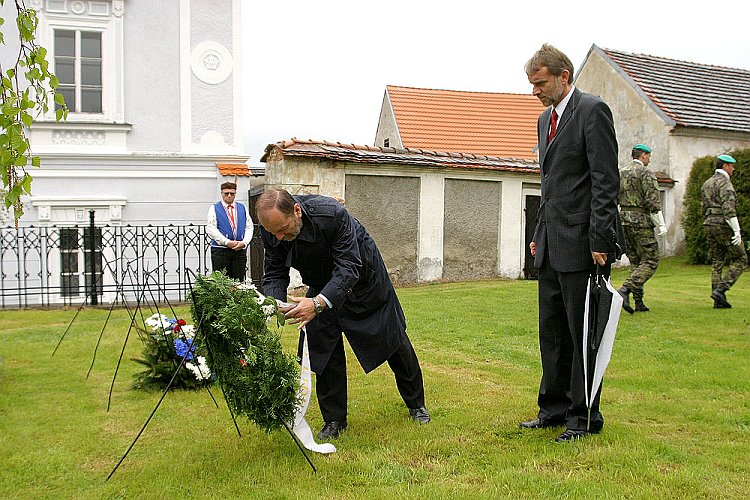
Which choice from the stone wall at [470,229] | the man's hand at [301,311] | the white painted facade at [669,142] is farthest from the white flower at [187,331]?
the white painted facade at [669,142]

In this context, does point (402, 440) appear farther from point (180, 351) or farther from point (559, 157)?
point (180, 351)

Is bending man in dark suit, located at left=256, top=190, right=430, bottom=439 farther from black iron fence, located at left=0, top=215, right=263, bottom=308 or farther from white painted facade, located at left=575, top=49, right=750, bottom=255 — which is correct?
white painted facade, located at left=575, top=49, right=750, bottom=255

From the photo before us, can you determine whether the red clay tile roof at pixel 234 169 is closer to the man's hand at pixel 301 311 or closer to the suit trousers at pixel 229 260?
the suit trousers at pixel 229 260

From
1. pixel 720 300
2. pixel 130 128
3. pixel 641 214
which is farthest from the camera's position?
pixel 130 128

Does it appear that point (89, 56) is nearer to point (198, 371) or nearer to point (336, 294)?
point (198, 371)

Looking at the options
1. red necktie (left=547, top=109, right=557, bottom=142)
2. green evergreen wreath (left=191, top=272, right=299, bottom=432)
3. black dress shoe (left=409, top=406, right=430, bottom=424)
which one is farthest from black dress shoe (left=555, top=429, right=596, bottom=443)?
red necktie (left=547, top=109, right=557, bottom=142)

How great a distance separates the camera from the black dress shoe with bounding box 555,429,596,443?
13.8 feet

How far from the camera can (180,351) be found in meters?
5.93

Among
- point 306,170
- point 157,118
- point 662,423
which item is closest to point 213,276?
point 662,423

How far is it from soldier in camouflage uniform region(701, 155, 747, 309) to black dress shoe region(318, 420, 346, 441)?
22.6 ft

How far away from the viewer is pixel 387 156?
48.0ft

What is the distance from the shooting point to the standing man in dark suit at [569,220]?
13.4 ft

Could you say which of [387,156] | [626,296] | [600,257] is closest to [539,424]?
[600,257]

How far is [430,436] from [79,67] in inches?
476
